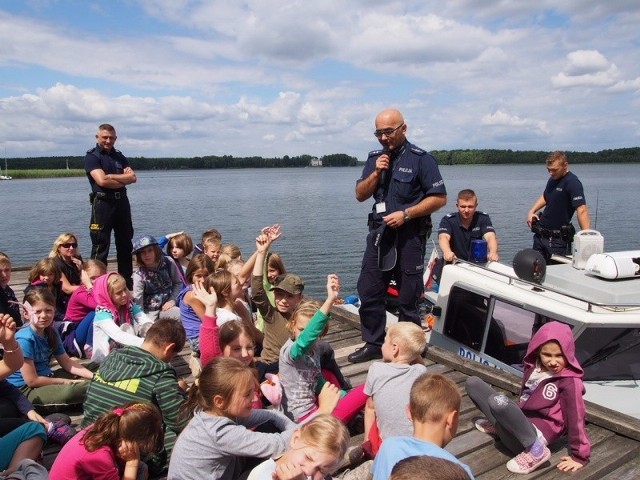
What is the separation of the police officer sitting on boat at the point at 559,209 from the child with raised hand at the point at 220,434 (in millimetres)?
6010

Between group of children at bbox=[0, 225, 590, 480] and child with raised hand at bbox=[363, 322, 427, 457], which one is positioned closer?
group of children at bbox=[0, 225, 590, 480]

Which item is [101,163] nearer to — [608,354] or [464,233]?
[464,233]

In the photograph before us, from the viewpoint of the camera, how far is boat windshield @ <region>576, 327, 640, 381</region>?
16.0ft

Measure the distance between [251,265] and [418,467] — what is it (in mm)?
4178

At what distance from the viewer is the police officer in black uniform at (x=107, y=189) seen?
720 centimetres

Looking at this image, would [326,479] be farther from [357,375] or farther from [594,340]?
[594,340]

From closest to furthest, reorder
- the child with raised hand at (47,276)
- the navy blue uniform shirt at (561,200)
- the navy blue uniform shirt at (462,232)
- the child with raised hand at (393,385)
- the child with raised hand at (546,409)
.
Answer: the child with raised hand at (393,385), the child with raised hand at (546,409), the child with raised hand at (47,276), the navy blue uniform shirt at (462,232), the navy blue uniform shirt at (561,200)

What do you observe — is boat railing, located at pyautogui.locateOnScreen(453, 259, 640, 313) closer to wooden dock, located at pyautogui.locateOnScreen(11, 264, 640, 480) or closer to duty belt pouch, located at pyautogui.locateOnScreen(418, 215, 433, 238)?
wooden dock, located at pyautogui.locateOnScreen(11, 264, 640, 480)

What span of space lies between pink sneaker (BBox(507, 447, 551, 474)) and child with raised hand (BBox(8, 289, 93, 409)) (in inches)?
124

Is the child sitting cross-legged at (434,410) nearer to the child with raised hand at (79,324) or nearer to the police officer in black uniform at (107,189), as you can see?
the child with raised hand at (79,324)

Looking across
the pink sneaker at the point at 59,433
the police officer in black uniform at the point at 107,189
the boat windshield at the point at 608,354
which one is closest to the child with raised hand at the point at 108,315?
the pink sneaker at the point at 59,433

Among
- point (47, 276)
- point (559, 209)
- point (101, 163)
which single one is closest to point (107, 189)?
point (101, 163)

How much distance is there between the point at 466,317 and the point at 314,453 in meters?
3.87

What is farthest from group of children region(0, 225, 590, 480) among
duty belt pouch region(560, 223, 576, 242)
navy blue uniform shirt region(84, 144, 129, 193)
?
duty belt pouch region(560, 223, 576, 242)
